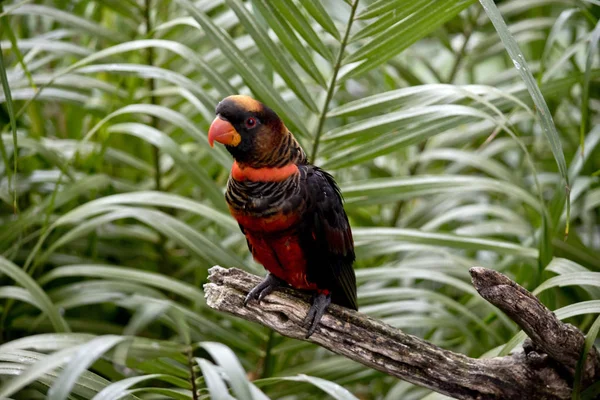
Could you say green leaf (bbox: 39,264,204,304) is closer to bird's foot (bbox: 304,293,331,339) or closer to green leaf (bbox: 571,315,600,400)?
bird's foot (bbox: 304,293,331,339)

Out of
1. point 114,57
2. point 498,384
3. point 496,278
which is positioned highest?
point 114,57

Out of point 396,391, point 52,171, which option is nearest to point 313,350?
point 396,391

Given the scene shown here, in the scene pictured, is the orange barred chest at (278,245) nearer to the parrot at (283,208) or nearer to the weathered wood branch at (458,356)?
the parrot at (283,208)

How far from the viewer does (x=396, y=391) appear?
2.17 metres

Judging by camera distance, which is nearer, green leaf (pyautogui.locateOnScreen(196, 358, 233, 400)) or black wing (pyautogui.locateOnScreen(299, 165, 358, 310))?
green leaf (pyautogui.locateOnScreen(196, 358, 233, 400))

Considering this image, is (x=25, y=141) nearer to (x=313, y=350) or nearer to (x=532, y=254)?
(x=313, y=350)

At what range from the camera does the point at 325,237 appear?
1.65 m

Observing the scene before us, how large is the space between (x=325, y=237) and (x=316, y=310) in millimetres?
180

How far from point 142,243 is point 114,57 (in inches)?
27.3

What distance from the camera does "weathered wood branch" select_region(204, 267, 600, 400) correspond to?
1.35 metres

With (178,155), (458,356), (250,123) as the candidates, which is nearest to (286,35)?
(250,123)

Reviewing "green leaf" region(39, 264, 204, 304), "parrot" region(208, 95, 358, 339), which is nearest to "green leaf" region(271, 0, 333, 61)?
"parrot" region(208, 95, 358, 339)

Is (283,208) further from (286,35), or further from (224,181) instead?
(224,181)

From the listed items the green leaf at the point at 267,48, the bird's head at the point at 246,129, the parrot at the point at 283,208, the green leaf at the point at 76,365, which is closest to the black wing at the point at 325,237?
the parrot at the point at 283,208
